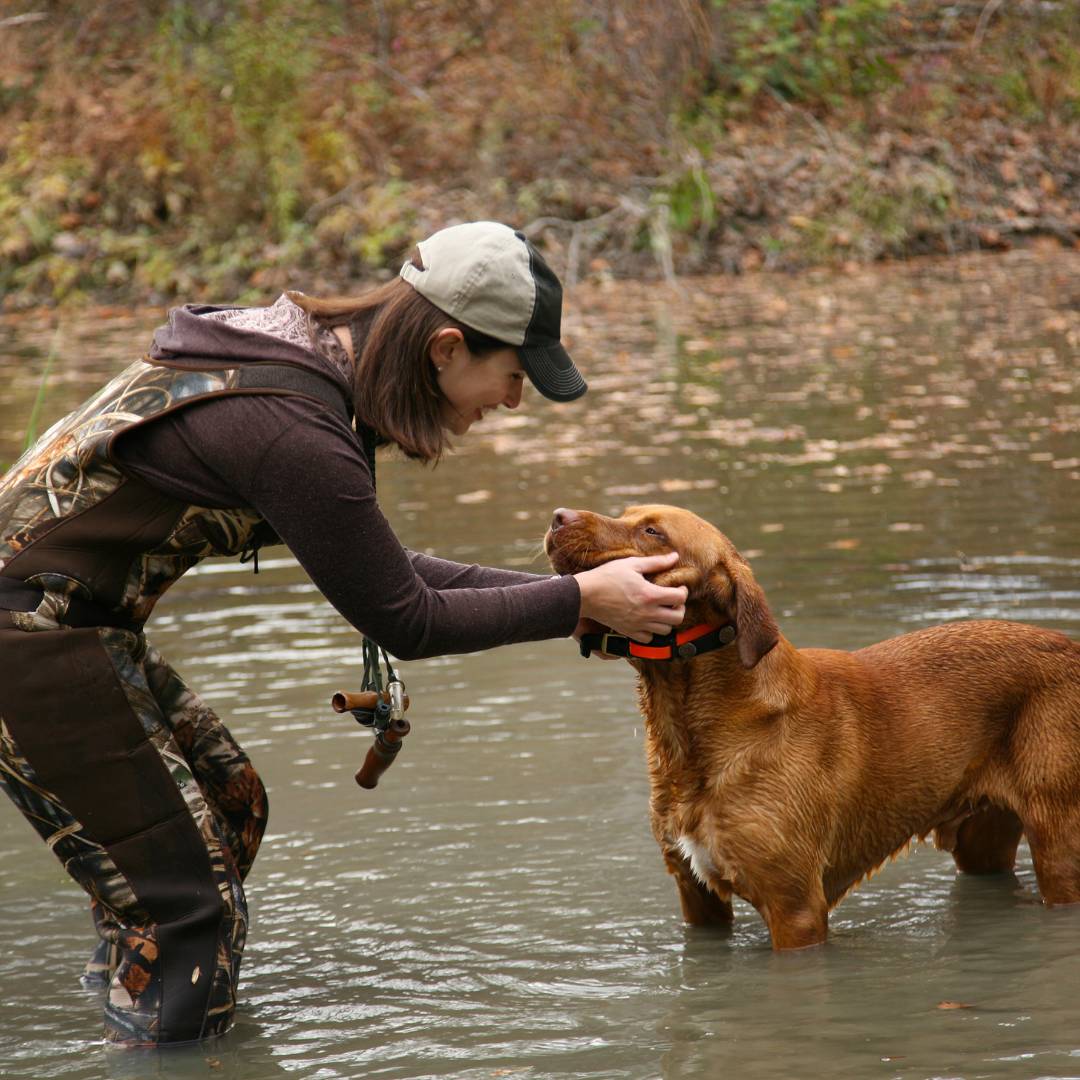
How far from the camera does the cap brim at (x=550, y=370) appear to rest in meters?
3.41

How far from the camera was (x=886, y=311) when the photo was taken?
16078 millimetres

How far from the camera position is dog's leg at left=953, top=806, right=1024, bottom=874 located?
444cm

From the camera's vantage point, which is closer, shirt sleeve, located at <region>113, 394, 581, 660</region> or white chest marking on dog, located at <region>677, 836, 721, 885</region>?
shirt sleeve, located at <region>113, 394, 581, 660</region>

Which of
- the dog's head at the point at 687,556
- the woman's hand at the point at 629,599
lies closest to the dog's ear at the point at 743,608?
the dog's head at the point at 687,556

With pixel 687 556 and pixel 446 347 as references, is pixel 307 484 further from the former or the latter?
pixel 687 556

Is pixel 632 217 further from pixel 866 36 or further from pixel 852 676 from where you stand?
pixel 852 676

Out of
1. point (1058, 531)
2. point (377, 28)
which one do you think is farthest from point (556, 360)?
point (377, 28)

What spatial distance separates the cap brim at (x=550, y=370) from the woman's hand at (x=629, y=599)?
477mm

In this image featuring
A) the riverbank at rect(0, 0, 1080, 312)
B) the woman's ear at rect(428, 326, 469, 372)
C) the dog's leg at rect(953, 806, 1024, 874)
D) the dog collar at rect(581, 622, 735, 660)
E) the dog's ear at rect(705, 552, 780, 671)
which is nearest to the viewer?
the woman's ear at rect(428, 326, 469, 372)

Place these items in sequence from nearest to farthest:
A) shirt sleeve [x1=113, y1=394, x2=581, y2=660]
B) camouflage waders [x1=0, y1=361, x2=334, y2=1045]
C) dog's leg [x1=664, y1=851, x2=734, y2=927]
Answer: shirt sleeve [x1=113, y1=394, x2=581, y2=660] → camouflage waders [x1=0, y1=361, x2=334, y2=1045] → dog's leg [x1=664, y1=851, x2=734, y2=927]

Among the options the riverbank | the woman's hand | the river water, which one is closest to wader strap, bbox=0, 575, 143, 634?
the river water

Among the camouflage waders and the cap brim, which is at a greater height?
the cap brim

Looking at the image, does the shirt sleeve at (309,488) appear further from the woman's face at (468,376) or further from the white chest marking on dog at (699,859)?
the white chest marking on dog at (699,859)

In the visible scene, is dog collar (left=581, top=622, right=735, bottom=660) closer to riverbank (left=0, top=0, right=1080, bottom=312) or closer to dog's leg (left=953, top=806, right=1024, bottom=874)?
dog's leg (left=953, top=806, right=1024, bottom=874)
